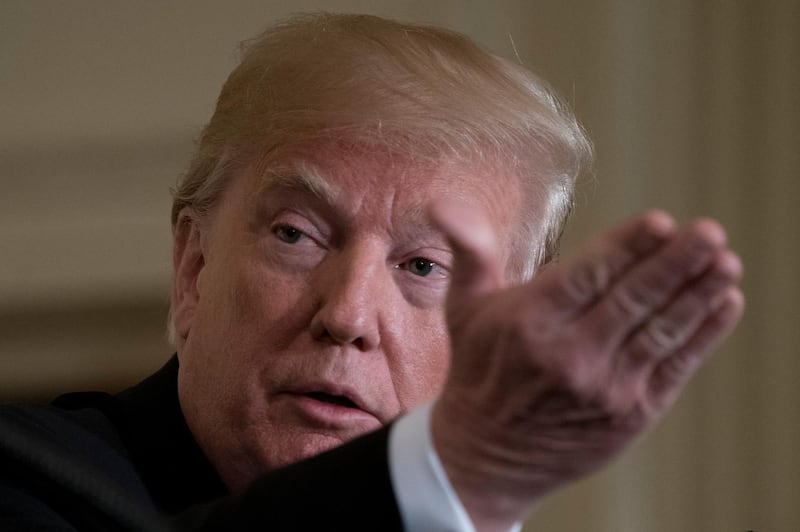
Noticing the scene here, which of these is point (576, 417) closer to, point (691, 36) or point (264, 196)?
point (264, 196)

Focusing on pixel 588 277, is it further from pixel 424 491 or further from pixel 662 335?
pixel 424 491

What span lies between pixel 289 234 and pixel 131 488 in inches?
15.1

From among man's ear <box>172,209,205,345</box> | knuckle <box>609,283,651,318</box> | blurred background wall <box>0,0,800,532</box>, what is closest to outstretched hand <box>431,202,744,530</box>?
knuckle <box>609,283,651,318</box>

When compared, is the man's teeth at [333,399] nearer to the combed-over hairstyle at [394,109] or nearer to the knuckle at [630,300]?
the combed-over hairstyle at [394,109]

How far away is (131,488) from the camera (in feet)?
4.21

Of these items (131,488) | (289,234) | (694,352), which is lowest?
(131,488)

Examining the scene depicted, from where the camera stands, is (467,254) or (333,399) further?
(333,399)

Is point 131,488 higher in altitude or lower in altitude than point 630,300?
lower

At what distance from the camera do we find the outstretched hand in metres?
0.76

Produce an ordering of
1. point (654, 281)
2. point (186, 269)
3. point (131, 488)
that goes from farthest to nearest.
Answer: point (186, 269)
point (131, 488)
point (654, 281)

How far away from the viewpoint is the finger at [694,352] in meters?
0.78

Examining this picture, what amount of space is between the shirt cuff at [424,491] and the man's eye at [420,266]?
25.7 inches

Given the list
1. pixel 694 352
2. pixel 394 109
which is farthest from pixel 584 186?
pixel 694 352

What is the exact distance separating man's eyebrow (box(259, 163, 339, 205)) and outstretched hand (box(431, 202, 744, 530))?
68 centimetres
